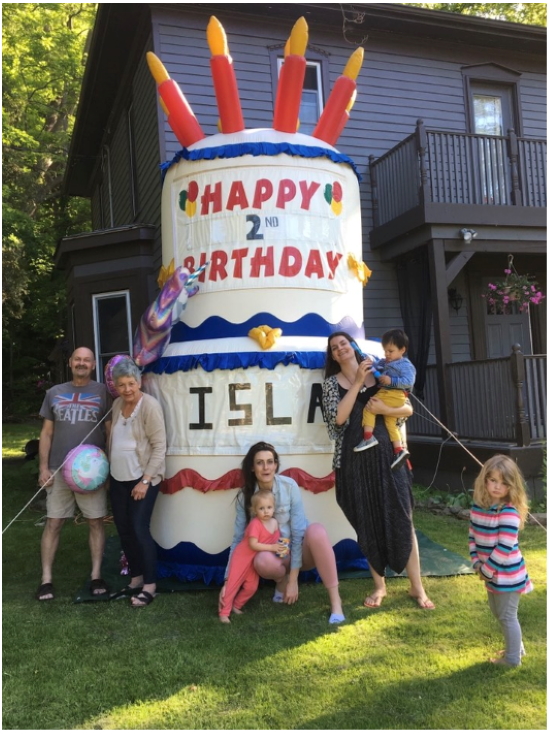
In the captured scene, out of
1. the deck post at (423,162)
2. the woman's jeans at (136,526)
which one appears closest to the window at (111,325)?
the deck post at (423,162)

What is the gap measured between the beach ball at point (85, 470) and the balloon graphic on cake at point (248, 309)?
1.77ft

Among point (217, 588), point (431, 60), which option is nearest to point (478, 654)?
point (217, 588)

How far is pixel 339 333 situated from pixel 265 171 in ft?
4.80

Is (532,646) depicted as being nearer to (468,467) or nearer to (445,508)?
(445,508)

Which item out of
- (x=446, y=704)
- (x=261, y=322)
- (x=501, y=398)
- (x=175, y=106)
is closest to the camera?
(x=446, y=704)

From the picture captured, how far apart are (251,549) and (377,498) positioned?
85cm

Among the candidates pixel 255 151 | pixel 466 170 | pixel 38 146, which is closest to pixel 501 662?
pixel 255 151

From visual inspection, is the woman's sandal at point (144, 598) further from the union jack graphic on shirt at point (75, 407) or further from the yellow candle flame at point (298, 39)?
the yellow candle flame at point (298, 39)

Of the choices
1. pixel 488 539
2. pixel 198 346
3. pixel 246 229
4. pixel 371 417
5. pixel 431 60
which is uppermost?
pixel 431 60

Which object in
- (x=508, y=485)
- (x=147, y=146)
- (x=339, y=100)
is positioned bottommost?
(x=508, y=485)

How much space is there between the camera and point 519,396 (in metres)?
6.70

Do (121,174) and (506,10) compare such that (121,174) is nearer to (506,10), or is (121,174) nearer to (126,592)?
(126,592)

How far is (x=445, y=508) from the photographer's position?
668 cm

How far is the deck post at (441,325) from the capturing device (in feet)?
26.0
